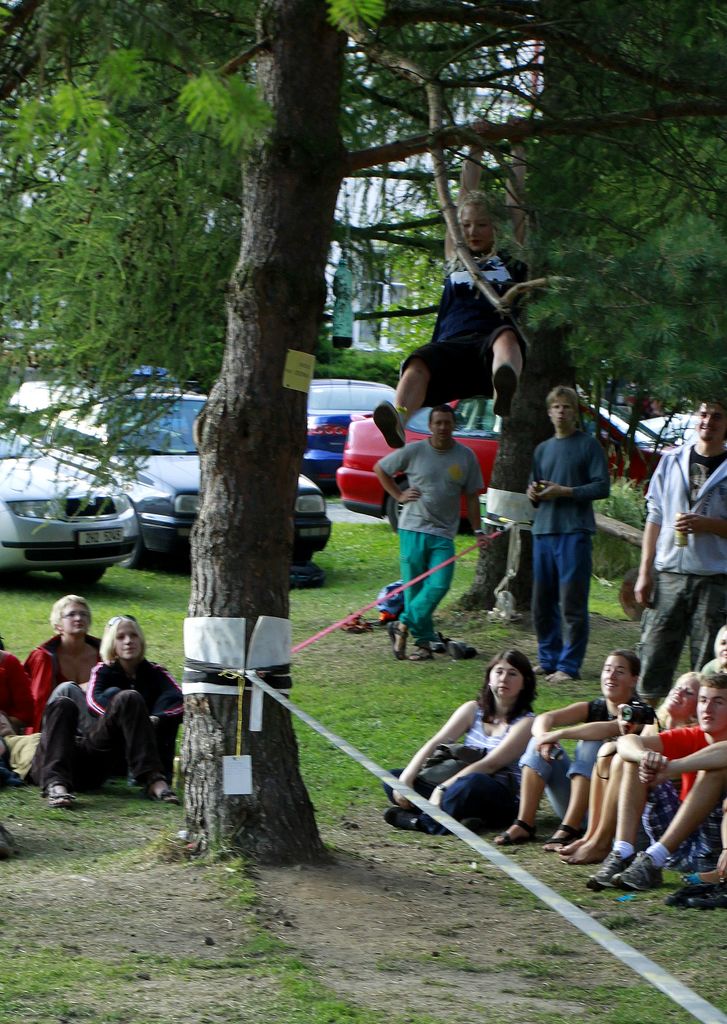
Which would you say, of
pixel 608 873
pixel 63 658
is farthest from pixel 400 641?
pixel 608 873

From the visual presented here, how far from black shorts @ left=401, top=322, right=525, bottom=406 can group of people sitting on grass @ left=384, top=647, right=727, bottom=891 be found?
150cm

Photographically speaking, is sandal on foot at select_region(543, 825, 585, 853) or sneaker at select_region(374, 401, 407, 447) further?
sneaker at select_region(374, 401, 407, 447)

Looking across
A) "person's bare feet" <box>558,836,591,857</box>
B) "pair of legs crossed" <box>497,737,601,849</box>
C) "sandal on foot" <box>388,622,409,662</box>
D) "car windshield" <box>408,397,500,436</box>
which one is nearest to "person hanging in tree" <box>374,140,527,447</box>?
"pair of legs crossed" <box>497,737,601,849</box>

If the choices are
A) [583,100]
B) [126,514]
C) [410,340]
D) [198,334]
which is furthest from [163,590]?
[583,100]

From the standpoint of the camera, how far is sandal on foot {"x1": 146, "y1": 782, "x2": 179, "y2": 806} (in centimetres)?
748

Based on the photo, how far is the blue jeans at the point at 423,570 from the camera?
34.5 ft

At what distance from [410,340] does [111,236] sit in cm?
1097

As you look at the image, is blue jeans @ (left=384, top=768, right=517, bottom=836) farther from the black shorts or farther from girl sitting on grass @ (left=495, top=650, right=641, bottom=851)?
the black shorts

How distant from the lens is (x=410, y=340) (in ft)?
58.9

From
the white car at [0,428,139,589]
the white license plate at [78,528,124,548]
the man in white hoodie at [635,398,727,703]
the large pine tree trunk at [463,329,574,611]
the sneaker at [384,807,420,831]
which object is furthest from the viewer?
the white license plate at [78,528,124,548]

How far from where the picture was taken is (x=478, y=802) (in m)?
6.96

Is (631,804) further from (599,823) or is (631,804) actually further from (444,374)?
(444,374)

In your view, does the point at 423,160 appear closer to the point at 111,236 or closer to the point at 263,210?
the point at 111,236

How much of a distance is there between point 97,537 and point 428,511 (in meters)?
4.17
